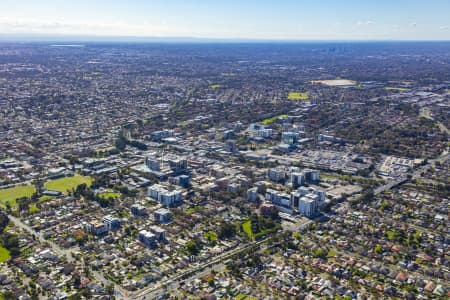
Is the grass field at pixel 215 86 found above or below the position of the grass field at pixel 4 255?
below

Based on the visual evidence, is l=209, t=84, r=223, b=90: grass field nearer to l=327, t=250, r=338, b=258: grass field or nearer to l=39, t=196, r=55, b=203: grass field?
l=39, t=196, r=55, b=203: grass field

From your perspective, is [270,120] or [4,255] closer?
[4,255]

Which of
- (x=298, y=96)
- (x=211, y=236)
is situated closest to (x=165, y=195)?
(x=211, y=236)

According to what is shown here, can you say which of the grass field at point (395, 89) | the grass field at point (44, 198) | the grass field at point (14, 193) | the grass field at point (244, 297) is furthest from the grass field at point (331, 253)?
the grass field at point (395, 89)

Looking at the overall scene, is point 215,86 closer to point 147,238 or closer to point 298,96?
point 298,96

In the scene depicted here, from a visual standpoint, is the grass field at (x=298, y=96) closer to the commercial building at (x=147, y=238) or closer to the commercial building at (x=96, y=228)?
the commercial building at (x=96, y=228)

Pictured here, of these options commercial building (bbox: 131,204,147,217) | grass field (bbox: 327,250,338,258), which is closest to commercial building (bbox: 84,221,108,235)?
commercial building (bbox: 131,204,147,217)

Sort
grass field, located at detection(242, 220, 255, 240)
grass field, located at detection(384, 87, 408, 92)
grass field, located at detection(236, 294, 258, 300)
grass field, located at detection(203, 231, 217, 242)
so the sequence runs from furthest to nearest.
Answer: grass field, located at detection(384, 87, 408, 92)
grass field, located at detection(242, 220, 255, 240)
grass field, located at detection(203, 231, 217, 242)
grass field, located at detection(236, 294, 258, 300)
